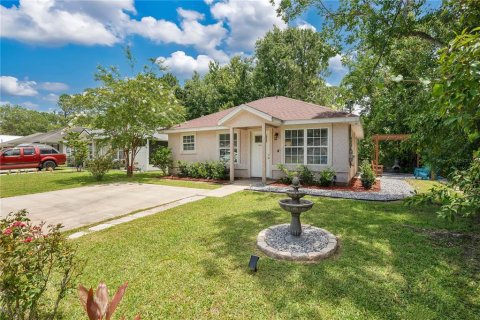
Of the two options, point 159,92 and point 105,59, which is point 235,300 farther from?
point 105,59

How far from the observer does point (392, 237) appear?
4.75 m

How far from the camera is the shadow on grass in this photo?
2.69m

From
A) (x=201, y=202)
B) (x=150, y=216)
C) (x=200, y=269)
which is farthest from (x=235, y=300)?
(x=201, y=202)

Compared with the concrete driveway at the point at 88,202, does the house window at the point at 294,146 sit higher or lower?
higher

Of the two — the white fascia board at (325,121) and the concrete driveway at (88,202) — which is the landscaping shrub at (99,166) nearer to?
the concrete driveway at (88,202)

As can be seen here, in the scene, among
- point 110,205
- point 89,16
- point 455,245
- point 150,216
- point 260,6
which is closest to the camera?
point 455,245

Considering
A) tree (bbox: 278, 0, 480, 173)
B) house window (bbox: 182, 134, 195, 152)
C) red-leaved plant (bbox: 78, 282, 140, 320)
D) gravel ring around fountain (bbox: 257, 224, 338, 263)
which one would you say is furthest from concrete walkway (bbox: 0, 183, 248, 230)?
tree (bbox: 278, 0, 480, 173)

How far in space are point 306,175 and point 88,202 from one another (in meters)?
8.35

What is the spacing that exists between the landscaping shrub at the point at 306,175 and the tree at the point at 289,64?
17.1m

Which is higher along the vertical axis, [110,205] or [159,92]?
[159,92]

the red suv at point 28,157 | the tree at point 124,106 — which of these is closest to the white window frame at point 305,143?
the tree at point 124,106

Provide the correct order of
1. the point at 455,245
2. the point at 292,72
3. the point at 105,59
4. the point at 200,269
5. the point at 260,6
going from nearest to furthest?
the point at 200,269
the point at 455,245
the point at 260,6
the point at 105,59
the point at 292,72

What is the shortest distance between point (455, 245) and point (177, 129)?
13541mm

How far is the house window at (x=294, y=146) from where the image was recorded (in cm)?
1143
